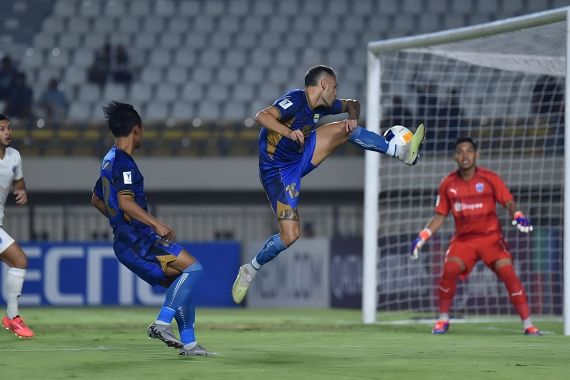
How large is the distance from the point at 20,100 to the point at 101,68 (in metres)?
1.90

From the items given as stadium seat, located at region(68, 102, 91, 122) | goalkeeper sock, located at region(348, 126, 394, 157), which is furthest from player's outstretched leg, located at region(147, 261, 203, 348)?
stadium seat, located at region(68, 102, 91, 122)

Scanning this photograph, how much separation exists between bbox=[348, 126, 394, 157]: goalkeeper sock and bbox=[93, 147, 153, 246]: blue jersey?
209 cm

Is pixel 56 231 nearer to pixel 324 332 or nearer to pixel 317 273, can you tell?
pixel 317 273

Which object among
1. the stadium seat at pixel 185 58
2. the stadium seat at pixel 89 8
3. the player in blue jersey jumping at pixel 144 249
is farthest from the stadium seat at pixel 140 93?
the player in blue jersey jumping at pixel 144 249

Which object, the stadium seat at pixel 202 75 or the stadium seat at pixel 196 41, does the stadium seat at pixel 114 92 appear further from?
the stadium seat at pixel 196 41

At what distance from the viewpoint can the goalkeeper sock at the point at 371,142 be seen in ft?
30.2

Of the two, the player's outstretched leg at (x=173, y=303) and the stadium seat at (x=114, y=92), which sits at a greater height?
the stadium seat at (x=114, y=92)

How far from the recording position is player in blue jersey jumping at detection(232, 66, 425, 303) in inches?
363

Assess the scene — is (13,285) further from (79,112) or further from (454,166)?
(79,112)

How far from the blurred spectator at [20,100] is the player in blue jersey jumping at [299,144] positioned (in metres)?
12.6

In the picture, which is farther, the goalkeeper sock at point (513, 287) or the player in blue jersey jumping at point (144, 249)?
the goalkeeper sock at point (513, 287)

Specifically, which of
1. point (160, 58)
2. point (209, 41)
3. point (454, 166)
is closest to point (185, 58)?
point (160, 58)

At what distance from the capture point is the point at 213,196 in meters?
21.2

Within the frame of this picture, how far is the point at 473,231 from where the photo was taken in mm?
11547
